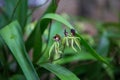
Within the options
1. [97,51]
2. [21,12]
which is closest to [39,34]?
[21,12]

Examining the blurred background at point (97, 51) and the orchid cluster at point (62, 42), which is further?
the blurred background at point (97, 51)

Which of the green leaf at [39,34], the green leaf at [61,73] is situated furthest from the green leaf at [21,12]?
the green leaf at [61,73]

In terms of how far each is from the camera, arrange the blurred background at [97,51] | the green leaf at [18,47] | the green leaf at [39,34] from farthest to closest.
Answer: the blurred background at [97,51] → the green leaf at [39,34] → the green leaf at [18,47]

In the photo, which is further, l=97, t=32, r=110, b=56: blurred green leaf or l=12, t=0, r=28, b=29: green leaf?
l=97, t=32, r=110, b=56: blurred green leaf

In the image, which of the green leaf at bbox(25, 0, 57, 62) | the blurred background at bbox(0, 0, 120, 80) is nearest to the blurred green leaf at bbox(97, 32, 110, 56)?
the blurred background at bbox(0, 0, 120, 80)

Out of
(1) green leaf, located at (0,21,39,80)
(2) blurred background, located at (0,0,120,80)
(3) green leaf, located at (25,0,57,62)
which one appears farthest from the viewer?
(2) blurred background, located at (0,0,120,80)

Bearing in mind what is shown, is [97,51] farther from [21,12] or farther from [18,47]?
[18,47]

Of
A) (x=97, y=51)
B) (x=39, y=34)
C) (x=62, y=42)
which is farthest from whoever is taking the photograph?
(x=97, y=51)

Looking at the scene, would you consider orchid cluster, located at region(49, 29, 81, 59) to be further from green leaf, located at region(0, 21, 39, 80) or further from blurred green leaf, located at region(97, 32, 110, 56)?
blurred green leaf, located at region(97, 32, 110, 56)

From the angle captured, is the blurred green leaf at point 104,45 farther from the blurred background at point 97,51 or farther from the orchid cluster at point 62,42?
the orchid cluster at point 62,42
